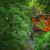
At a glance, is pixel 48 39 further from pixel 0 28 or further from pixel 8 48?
pixel 8 48

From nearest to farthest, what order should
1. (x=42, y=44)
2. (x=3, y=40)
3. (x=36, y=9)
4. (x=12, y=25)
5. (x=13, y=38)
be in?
(x=42, y=44), (x=3, y=40), (x=12, y=25), (x=13, y=38), (x=36, y=9)

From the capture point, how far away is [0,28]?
3490mm

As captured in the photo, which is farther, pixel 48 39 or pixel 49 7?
pixel 49 7

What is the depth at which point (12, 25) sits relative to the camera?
449cm

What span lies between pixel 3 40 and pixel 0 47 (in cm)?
51

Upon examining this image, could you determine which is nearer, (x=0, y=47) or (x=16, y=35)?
(x=0, y=47)

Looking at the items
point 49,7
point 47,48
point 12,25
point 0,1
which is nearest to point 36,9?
point 49,7

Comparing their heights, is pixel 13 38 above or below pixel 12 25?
below

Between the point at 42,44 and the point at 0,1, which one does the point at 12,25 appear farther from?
the point at 42,44

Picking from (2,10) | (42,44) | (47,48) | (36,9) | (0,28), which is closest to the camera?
(47,48)

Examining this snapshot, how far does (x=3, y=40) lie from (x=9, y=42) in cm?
49

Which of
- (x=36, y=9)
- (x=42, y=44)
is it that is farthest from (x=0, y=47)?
(x=36, y=9)

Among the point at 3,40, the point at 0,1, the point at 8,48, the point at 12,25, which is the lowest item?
the point at 8,48

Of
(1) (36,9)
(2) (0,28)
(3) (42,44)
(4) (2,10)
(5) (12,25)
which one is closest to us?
(3) (42,44)
